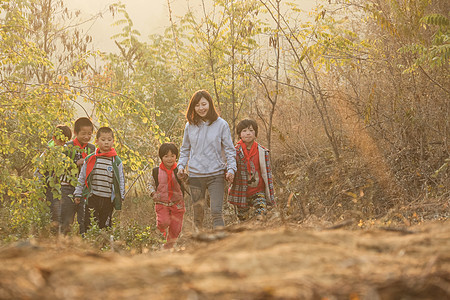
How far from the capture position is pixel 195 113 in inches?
242

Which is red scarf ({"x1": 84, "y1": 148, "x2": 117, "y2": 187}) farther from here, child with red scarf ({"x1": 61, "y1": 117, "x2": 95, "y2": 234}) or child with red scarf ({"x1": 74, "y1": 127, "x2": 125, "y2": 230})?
child with red scarf ({"x1": 61, "y1": 117, "x2": 95, "y2": 234})

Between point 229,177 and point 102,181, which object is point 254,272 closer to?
point 229,177

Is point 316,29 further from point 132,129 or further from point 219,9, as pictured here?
point 132,129

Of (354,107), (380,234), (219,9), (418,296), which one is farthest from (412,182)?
(418,296)

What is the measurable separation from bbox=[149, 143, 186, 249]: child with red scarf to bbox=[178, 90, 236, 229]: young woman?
35 centimetres

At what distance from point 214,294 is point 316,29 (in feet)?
25.3

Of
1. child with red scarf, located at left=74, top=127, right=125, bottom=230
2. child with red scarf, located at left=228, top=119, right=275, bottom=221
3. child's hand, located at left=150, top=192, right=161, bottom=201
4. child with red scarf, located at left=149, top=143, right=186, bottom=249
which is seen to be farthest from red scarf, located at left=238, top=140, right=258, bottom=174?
child with red scarf, located at left=74, top=127, right=125, bottom=230

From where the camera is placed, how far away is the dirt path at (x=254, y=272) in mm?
1064

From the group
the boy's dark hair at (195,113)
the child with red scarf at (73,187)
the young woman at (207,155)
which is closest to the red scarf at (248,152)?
the young woman at (207,155)

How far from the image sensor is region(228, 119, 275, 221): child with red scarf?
20.5ft

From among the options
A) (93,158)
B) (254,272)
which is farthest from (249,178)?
(254,272)

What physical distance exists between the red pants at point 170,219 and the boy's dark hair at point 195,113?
1100 millimetres

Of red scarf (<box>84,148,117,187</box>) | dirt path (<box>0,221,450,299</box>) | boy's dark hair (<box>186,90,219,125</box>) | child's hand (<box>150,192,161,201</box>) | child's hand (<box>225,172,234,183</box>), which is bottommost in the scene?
child's hand (<box>150,192,161,201</box>)

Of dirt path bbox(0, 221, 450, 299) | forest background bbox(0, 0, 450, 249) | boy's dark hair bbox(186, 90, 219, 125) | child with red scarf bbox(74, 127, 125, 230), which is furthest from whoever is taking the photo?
child with red scarf bbox(74, 127, 125, 230)
